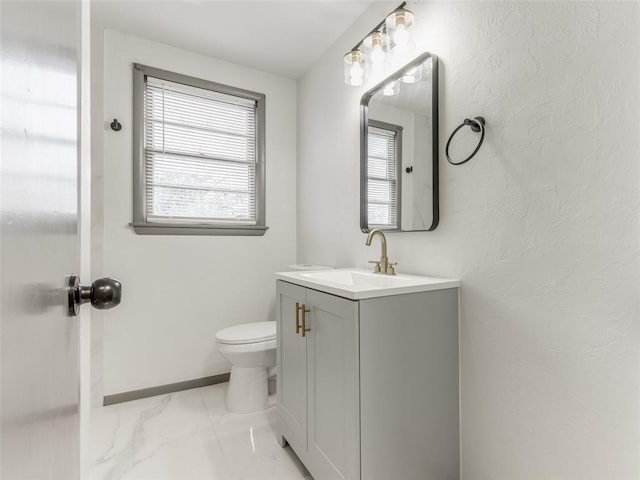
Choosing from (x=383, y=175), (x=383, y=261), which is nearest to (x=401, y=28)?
(x=383, y=175)

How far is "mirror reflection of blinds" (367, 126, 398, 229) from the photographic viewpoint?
5.49 feet

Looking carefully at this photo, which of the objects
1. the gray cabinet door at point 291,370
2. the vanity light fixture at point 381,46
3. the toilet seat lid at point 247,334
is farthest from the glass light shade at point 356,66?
the toilet seat lid at point 247,334

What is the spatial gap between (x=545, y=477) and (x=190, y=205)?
2338 millimetres

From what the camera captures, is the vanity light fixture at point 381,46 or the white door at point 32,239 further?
the vanity light fixture at point 381,46

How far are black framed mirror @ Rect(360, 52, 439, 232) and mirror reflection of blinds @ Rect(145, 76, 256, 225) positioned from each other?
107 centimetres

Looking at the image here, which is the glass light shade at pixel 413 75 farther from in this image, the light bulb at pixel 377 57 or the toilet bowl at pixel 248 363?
the toilet bowl at pixel 248 363

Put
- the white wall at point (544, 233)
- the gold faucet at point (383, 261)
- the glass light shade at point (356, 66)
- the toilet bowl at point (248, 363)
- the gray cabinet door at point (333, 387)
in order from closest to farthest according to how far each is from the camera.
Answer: the white wall at point (544, 233) < the gray cabinet door at point (333, 387) < the gold faucet at point (383, 261) < the glass light shade at point (356, 66) < the toilet bowl at point (248, 363)

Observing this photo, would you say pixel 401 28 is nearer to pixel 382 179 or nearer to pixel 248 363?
pixel 382 179

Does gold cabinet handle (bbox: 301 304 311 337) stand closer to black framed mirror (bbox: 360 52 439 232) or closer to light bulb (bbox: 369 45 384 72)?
black framed mirror (bbox: 360 52 439 232)

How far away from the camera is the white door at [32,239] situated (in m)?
0.17

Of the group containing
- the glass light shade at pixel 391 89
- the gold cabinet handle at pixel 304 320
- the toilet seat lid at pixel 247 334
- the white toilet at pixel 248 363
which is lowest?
the white toilet at pixel 248 363

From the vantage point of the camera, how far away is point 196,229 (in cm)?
231

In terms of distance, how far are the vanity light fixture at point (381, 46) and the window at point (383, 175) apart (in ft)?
0.90

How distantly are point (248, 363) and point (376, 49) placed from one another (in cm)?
190
